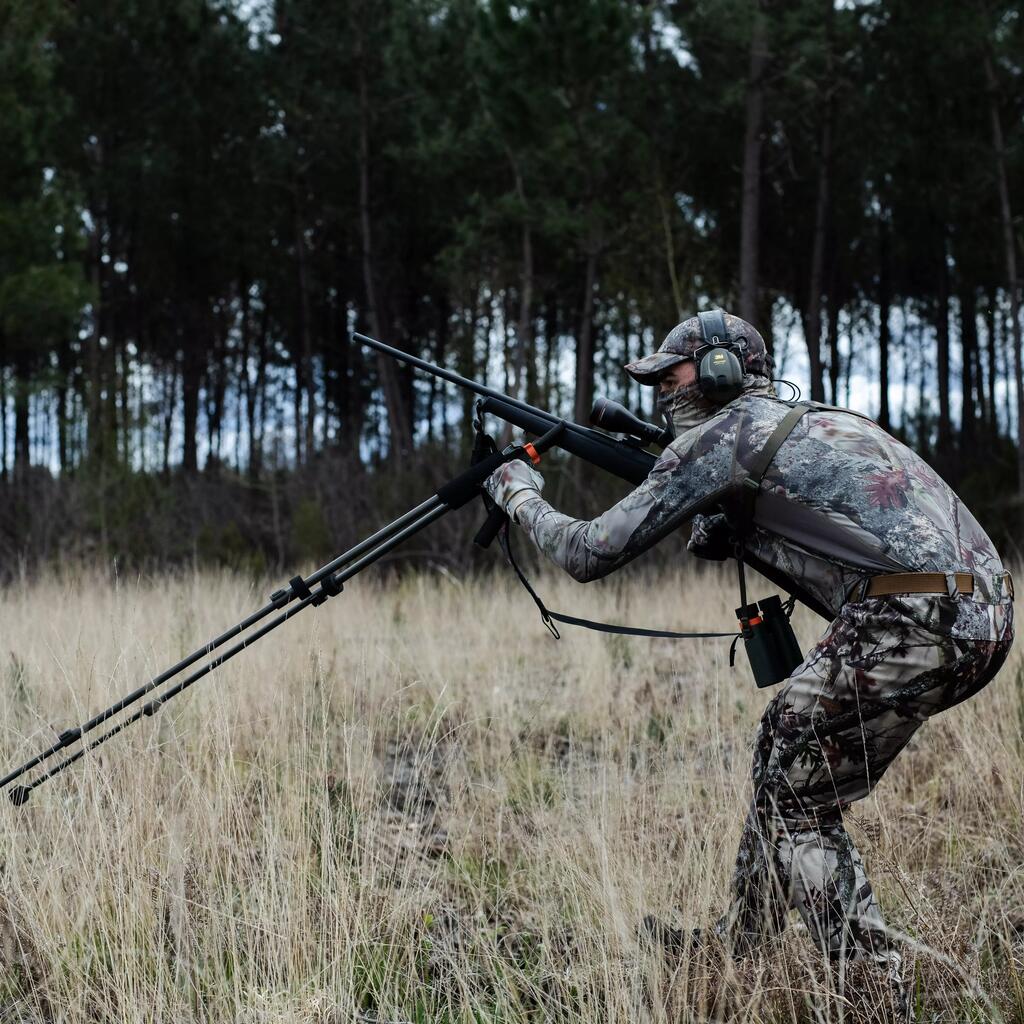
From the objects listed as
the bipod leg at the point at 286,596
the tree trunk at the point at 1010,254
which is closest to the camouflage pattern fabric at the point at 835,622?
the bipod leg at the point at 286,596

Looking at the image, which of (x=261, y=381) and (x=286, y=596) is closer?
(x=286, y=596)

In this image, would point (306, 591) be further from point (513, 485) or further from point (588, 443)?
point (588, 443)

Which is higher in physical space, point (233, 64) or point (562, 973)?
point (233, 64)

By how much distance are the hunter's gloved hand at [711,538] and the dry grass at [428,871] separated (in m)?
0.79

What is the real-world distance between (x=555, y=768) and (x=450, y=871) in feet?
4.29

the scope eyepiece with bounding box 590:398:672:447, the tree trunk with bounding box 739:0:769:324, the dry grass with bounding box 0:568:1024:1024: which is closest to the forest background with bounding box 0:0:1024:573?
the tree trunk with bounding box 739:0:769:324

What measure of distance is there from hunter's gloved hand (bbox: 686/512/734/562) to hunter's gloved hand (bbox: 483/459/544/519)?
0.46m

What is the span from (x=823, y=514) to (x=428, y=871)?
76.7 inches

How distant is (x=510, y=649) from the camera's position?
24.5ft

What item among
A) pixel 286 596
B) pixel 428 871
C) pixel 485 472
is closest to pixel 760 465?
pixel 485 472

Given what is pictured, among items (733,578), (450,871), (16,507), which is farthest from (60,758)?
(16,507)

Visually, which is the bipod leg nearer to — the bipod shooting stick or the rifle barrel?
the bipod shooting stick

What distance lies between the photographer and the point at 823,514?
2445mm

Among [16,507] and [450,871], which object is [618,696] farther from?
[16,507]
